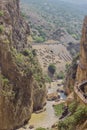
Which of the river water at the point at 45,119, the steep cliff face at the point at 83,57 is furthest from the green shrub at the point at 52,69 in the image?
the steep cliff face at the point at 83,57

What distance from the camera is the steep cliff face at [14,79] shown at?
47781 millimetres

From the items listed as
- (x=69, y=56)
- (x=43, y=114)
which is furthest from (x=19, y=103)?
(x=69, y=56)

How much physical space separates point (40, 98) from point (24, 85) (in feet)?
24.5

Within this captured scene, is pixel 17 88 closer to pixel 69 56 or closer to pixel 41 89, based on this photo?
pixel 41 89

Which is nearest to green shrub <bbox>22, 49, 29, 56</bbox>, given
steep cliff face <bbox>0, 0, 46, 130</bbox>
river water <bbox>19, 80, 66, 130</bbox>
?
steep cliff face <bbox>0, 0, 46, 130</bbox>

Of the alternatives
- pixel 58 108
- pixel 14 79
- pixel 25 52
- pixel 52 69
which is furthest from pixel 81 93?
pixel 52 69

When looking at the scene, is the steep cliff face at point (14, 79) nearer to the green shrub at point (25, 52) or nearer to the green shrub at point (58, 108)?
the green shrub at point (25, 52)

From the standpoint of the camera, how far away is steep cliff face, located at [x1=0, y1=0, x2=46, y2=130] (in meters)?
47.8

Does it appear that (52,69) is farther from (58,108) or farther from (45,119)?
(45,119)

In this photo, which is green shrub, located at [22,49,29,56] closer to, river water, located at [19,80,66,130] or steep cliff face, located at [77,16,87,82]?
river water, located at [19,80,66,130]

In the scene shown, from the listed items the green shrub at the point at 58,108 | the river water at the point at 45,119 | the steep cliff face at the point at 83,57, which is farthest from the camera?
the green shrub at the point at 58,108

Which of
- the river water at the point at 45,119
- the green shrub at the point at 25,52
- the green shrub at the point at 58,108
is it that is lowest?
the river water at the point at 45,119

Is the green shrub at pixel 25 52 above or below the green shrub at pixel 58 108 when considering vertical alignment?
Result: above

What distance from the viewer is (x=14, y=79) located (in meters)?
50.2
